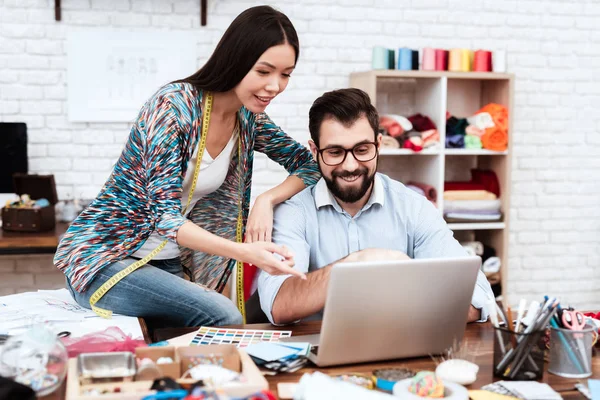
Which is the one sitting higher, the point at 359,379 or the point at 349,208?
the point at 349,208

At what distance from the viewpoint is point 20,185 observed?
11.3 feet

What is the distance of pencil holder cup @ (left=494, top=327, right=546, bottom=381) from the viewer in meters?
1.31

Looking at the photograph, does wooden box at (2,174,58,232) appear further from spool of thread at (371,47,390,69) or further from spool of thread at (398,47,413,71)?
spool of thread at (398,47,413,71)

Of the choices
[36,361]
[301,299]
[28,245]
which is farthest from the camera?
[28,245]

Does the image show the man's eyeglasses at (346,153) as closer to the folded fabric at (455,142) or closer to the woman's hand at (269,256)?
the woman's hand at (269,256)

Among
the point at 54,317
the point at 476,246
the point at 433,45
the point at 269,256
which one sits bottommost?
the point at 476,246

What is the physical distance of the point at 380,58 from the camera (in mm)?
3756

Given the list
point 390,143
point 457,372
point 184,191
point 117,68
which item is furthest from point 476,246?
point 457,372

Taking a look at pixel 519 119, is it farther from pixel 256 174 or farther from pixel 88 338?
pixel 88 338

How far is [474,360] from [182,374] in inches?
23.3

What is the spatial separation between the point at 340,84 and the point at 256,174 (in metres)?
0.71

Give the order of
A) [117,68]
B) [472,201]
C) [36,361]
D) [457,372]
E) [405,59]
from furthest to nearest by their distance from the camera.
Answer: [472,201], [405,59], [117,68], [457,372], [36,361]

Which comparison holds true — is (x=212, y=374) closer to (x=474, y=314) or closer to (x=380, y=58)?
(x=474, y=314)

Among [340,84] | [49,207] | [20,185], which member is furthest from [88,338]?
[340,84]
